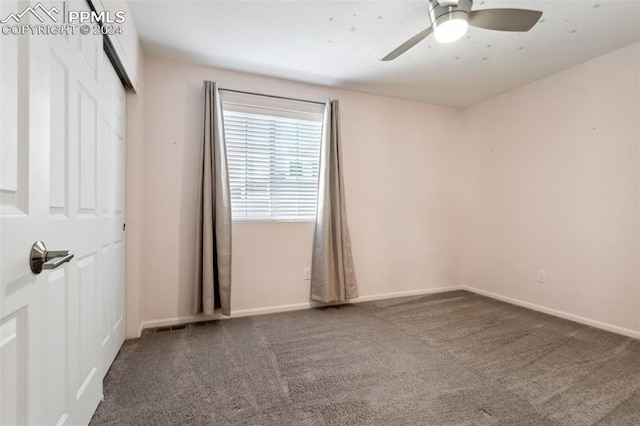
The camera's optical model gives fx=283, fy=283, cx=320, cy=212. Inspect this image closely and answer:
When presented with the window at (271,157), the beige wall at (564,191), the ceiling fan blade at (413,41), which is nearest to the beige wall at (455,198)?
the beige wall at (564,191)

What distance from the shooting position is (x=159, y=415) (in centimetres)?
144

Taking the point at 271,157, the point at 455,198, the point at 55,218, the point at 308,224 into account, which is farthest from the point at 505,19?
the point at 455,198

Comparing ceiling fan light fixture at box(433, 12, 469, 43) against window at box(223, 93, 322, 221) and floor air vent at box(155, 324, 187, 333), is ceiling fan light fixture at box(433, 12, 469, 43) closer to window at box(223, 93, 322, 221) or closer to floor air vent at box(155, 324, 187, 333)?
window at box(223, 93, 322, 221)

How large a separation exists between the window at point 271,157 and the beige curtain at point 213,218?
20 centimetres

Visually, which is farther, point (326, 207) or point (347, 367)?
point (326, 207)

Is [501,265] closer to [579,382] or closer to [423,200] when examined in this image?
[423,200]

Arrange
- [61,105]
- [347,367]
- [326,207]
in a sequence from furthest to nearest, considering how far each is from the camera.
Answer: [326,207] < [347,367] < [61,105]

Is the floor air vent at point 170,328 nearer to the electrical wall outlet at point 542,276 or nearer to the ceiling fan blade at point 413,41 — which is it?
the ceiling fan blade at point 413,41

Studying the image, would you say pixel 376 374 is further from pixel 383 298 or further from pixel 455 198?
pixel 455 198

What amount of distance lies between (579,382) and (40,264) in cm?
271

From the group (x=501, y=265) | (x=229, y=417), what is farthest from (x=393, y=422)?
(x=501, y=265)

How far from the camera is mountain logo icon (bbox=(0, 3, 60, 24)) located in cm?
72

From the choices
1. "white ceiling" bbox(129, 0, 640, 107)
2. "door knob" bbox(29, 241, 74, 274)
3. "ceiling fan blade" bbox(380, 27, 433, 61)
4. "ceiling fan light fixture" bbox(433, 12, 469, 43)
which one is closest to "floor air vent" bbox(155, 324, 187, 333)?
"door knob" bbox(29, 241, 74, 274)

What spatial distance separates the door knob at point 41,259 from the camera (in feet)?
2.62
